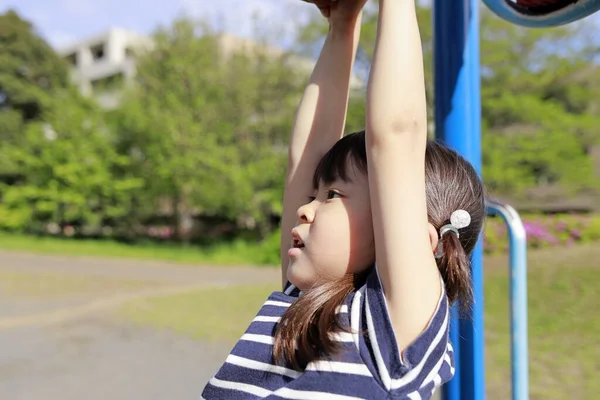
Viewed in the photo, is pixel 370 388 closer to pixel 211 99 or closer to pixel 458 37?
pixel 458 37

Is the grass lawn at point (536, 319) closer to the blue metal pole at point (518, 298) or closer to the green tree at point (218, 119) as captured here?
the blue metal pole at point (518, 298)

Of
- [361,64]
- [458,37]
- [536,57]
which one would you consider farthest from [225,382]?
[536,57]

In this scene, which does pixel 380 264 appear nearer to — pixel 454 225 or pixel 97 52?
pixel 454 225

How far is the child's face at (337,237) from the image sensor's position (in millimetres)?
786

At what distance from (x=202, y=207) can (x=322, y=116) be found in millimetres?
10755

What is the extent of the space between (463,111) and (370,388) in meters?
0.80

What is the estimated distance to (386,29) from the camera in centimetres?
75

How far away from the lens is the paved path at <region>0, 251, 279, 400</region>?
3502 mm

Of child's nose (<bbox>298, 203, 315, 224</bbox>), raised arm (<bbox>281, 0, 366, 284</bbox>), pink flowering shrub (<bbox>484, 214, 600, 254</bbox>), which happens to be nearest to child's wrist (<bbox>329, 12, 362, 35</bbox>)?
raised arm (<bbox>281, 0, 366, 284</bbox>)

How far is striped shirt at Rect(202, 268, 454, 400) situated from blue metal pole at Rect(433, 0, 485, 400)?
0.57m

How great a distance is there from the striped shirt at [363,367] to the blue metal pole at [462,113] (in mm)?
571

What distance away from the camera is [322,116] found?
1.07 meters

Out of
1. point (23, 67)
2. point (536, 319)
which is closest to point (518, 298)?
point (536, 319)

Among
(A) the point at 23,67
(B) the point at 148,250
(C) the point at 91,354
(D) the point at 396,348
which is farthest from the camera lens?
(A) the point at 23,67
